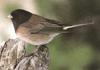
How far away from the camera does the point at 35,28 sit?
2990 mm

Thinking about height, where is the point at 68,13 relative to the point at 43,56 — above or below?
above

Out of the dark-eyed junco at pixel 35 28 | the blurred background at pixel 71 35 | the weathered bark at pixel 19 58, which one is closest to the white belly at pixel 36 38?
the dark-eyed junco at pixel 35 28

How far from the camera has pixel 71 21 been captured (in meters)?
4.15

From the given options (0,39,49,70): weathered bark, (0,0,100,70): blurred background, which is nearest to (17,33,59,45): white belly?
(0,39,49,70): weathered bark

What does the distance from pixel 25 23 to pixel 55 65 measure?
2.91ft

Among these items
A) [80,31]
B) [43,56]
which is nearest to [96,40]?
[80,31]

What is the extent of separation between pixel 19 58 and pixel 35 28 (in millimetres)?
493

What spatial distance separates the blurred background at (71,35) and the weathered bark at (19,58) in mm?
1144

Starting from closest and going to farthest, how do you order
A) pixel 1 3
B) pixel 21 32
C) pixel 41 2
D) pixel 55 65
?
pixel 21 32, pixel 55 65, pixel 41 2, pixel 1 3

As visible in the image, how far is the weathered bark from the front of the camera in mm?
2418

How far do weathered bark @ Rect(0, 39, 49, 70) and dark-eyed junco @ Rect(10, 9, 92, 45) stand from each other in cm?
27

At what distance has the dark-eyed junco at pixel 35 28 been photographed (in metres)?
2.92

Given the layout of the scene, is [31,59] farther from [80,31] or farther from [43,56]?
[80,31]

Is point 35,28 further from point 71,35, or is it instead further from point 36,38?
point 71,35
